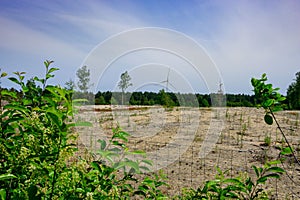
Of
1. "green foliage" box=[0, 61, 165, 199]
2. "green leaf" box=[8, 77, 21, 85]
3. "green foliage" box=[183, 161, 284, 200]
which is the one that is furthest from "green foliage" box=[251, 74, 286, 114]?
"green leaf" box=[8, 77, 21, 85]

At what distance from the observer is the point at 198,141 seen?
6199mm

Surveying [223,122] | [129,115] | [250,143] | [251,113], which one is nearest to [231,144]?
[250,143]

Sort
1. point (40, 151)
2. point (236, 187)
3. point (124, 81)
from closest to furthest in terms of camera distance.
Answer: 1. point (40, 151)
2. point (236, 187)
3. point (124, 81)

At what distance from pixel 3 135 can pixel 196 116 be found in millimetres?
7924

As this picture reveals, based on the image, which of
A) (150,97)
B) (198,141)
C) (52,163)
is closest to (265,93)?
(52,163)

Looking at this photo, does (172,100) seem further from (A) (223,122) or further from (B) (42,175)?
(B) (42,175)

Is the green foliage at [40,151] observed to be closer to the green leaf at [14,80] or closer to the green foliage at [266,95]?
the green leaf at [14,80]

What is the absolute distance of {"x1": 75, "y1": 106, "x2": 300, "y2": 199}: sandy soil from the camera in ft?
13.1

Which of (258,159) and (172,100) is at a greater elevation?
(172,100)

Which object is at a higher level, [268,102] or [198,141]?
[268,102]

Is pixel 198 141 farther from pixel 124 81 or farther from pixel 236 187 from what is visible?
pixel 236 187

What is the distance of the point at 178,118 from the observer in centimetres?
878

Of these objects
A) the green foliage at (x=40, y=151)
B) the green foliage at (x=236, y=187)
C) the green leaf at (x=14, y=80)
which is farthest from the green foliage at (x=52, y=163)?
the green foliage at (x=236, y=187)

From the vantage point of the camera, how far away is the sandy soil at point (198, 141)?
3981mm
